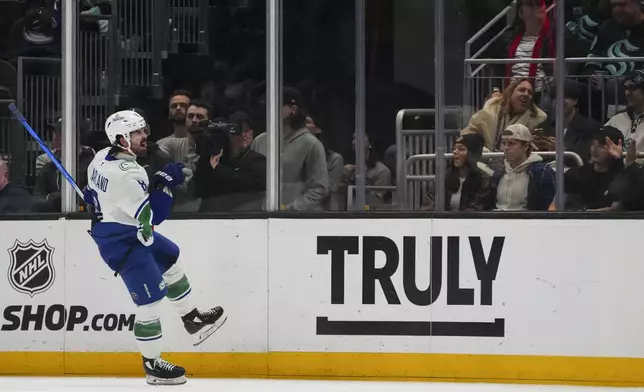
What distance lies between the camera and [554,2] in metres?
8.58

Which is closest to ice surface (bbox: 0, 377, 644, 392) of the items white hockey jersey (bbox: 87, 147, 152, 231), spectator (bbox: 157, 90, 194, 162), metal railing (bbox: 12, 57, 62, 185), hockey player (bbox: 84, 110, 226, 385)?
hockey player (bbox: 84, 110, 226, 385)

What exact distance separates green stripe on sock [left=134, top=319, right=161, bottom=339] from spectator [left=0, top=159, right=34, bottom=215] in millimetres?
1067

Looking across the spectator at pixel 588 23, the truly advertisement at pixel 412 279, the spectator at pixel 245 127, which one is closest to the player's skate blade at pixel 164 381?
the truly advertisement at pixel 412 279

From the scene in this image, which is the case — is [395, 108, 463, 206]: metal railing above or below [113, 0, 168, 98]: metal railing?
below

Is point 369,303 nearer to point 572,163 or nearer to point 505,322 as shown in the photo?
point 505,322

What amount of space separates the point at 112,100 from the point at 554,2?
8.90 ft

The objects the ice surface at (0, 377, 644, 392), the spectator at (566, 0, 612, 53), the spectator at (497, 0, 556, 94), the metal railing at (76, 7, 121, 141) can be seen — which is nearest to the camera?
the ice surface at (0, 377, 644, 392)

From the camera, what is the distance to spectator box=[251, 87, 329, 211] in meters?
8.88

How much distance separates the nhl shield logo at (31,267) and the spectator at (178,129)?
953 mm

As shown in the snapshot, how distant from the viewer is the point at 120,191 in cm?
868

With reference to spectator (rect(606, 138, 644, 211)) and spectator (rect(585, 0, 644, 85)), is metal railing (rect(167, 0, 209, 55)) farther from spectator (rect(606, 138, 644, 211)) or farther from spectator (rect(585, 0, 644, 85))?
spectator (rect(606, 138, 644, 211))

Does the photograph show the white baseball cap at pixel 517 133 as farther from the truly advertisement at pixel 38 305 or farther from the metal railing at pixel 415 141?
the truly advertisement at pixel 38 305

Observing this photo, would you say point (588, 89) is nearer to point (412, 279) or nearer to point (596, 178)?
point (596, 178)

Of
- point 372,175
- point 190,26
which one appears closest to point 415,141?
point 372,175
